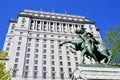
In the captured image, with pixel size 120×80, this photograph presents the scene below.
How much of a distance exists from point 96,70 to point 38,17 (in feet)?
221

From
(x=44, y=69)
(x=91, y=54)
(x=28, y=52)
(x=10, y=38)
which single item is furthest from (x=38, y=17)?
(x=91, y=54)

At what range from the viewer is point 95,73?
31.8 feet

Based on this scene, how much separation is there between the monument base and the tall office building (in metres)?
44.5

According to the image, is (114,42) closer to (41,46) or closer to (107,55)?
(107,55)

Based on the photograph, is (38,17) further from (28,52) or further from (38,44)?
(28,52)

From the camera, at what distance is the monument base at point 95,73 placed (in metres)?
9.39

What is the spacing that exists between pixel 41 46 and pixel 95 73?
53.9 m

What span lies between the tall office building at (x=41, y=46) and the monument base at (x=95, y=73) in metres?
44.5

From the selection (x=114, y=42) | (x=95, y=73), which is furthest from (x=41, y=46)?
(x=95, y=73)

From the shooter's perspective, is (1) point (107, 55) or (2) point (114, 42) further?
(2) point (114, 42)

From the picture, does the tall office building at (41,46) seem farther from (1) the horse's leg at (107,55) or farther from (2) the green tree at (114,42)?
(1) the horse's leg at (107,55)

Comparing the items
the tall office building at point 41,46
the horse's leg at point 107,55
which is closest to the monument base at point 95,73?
the horse's leg at point 107,55

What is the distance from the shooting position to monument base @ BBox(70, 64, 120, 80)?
9391 millimetres

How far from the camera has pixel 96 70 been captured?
9789mm
